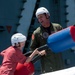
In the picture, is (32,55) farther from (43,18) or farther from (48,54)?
(43,18)

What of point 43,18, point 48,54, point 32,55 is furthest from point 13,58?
point 43,18

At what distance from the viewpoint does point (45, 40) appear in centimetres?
472

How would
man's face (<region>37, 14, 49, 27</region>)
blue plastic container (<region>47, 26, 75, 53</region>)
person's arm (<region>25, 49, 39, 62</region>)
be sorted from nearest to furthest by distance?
1. blue plastic container (<region>47, 26, 75, 53</region>)
2. person's arm (<region>25, 49, 39, 62</region>)
3. man's face (<region>37, 14, 49, 27</region>)

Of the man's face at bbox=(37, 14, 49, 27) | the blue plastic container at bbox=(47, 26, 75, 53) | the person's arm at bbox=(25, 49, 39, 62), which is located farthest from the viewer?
the man's face at bbox=(37, 14, 49, 27)

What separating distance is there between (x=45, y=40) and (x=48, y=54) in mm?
181

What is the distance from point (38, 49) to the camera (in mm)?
4465

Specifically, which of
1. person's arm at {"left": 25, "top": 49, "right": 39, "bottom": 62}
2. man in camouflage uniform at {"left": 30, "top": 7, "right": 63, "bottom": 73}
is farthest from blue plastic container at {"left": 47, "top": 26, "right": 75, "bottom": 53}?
man in camouflage uniform at {"left": 30, "top": 7, "right": 63, "bottom": 73}

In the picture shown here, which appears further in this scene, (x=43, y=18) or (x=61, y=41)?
(x=43, y=18)

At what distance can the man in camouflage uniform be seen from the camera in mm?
4707

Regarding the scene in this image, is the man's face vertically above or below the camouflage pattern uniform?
above

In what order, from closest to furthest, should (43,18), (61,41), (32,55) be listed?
(61,41)
(32,55)
(43,18)

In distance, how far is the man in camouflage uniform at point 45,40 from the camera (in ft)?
15.4

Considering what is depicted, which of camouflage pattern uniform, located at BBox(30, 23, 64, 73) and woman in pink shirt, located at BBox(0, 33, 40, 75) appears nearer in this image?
woman in pink shirt, located at BBox(0, 33, 40, 75)

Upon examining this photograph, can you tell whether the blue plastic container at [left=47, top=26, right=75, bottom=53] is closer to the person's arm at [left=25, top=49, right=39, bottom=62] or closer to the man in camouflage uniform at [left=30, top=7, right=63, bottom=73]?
the person's arm at [left=25, top=49, right=39, bottom=62]
